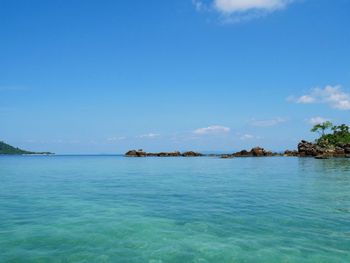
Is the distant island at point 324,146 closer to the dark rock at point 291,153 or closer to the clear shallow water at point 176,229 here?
the dark rock at point 291,153

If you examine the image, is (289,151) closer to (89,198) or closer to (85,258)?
(89,198)

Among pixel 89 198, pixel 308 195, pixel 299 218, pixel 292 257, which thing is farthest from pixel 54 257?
pixel 308 195

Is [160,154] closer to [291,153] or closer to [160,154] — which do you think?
[160,154]

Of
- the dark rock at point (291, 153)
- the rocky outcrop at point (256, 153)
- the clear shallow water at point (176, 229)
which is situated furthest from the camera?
the rocky outcrop at point (256, 153)

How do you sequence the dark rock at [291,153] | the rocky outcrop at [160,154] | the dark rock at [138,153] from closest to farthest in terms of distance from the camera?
1. the dark rock at [291,153]
2. the dark rock at [138,153]
3. the rocky outcrop at [160,154]

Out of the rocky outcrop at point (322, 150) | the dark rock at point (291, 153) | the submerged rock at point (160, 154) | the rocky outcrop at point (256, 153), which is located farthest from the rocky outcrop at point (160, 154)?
the rocky outcrop at point (322, 150)

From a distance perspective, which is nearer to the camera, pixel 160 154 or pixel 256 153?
pixel 256 153

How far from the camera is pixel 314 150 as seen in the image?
137375 mm

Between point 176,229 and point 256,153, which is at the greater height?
point 256,153

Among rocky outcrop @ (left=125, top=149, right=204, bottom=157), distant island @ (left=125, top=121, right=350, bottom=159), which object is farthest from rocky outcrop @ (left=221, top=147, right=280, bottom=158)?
rocky outcrop @ (left=125, top=149, right=204, bottom=157)

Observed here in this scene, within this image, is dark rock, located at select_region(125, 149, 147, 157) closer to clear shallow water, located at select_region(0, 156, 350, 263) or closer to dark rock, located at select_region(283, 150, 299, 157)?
dark rock, located at select_region(283, 150, 299, 157)

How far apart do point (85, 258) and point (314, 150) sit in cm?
13774

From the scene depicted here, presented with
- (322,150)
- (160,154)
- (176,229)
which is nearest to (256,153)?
(322,150)

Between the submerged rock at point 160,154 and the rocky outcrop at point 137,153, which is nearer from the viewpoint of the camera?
the rocky outcrop at point 137,153
